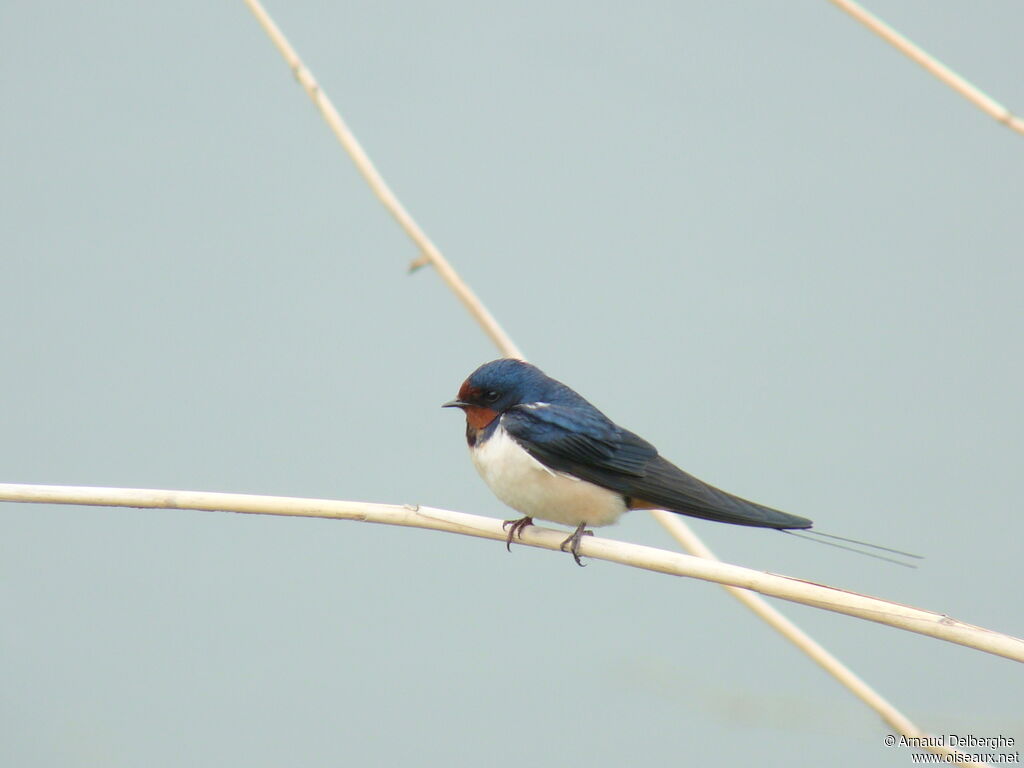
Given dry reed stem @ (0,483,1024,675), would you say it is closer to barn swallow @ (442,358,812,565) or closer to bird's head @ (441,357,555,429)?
barn swallow @ (442,358,812,565)

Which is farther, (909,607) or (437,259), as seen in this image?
(437,259)

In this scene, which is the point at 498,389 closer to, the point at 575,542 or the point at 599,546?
the point at 575,542

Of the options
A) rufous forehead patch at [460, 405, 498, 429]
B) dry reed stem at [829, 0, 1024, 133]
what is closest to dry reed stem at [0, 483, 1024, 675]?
rufous forehead patch at [460, 405, 498, 429]

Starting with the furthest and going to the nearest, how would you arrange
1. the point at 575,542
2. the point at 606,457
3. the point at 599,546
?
the point at 606,457
the point at 575,542
the point at 599,546

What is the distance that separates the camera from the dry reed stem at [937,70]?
123 cm

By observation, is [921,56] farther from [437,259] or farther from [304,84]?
[304,84]

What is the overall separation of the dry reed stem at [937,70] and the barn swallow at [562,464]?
1.67 feet

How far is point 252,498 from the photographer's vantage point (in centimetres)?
102

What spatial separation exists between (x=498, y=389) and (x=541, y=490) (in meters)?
0.15

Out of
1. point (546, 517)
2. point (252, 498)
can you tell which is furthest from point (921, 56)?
point (252, 498)

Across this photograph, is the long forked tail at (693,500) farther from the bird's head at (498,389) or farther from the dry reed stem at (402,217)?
the bird's head at (498,389)

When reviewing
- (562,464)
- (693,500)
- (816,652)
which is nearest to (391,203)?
(562,464)

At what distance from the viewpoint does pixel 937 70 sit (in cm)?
125

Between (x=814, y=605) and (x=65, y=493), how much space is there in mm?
662
